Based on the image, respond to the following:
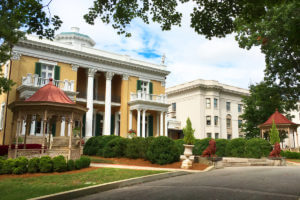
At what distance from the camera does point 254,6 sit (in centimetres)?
873

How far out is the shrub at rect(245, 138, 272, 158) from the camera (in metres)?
19.2

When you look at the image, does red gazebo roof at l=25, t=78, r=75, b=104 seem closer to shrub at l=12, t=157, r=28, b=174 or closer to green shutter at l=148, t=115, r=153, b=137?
shrub at l=12, t=157, r=28, b=174

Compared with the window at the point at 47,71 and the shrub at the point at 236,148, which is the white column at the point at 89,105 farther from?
the shrub at the point at 236,148

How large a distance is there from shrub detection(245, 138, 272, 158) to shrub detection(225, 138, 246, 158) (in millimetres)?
303

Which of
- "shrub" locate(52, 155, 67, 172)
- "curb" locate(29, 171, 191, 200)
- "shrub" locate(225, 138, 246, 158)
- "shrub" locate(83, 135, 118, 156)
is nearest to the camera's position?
"curb" locate(29, 171, 191, 200)

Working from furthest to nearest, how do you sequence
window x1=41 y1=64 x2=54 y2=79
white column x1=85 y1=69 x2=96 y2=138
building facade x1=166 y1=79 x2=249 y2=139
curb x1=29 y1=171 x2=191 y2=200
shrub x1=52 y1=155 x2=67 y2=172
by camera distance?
building facade x1=166 y1=79 x2=249 y2=139 < white column x1=85 y1=69 x2=96 y2=138 < window x1=41 y1=64 x2=54 y2=79 < shrub x1=52 y1=155 x2=67 y2=172 < curb x1=29 y1=171 x2=191 y2=200

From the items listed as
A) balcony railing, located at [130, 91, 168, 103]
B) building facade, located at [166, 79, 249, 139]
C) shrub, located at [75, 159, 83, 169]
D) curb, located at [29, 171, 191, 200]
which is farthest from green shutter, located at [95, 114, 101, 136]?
curb, located at [29, 171, 191, 200]

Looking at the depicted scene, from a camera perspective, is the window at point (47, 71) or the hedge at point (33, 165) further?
the window at point (47, 71)

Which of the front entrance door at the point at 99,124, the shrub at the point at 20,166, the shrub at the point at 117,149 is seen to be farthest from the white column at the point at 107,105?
the shrub at the point at 20,166

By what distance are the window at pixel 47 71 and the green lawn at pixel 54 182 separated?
17711mm

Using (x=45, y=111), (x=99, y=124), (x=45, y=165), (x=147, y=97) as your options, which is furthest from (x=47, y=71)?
(x=45, y=165)

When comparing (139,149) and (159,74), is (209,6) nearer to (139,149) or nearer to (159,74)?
(139,149)

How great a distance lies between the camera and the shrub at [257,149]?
19.2 meters

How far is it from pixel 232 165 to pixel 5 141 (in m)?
19.5
